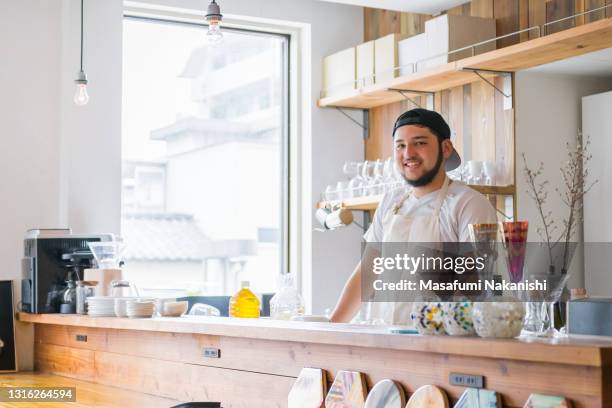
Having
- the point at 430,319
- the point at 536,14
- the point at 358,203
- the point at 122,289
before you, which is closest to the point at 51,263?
the point at 122,289

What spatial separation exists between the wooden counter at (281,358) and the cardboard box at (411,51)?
226 cm

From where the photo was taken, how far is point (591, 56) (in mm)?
4367

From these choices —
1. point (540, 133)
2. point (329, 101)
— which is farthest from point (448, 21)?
point (329, 101)

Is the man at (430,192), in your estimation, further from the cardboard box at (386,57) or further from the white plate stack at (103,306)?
the cardboard box at (386,57)

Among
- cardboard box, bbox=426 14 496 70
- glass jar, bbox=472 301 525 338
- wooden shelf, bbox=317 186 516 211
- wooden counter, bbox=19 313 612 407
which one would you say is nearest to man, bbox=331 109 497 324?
wooden counter, bbox=19 313 612 407

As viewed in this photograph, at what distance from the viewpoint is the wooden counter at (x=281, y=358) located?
6.24 feet

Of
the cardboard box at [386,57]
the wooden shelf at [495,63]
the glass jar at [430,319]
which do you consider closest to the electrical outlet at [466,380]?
the glass jar at [430,319]

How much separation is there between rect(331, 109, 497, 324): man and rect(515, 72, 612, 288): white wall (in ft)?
4.00

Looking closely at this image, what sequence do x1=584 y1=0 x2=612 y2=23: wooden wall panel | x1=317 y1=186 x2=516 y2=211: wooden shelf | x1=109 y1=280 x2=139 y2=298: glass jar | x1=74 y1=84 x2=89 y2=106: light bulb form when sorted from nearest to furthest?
x1=109 y1=280 x2=139 y2=298: glass jar
x1=584 y1=0 x2=612 y2=23: wooden wall panel
x1=74 y1=84 x2=89 y2=106: light bulb
x1=317 y1=186 x2=516 y2=211: wooden shelf

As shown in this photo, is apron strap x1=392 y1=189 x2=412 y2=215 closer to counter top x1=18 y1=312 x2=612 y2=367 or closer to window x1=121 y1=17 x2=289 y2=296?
counter top x1=18 y1=312 x2=612 y2=367

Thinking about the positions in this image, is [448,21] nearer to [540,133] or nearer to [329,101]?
[540,133]

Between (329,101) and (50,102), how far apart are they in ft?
5.32

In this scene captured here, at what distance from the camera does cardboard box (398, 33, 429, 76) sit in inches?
199

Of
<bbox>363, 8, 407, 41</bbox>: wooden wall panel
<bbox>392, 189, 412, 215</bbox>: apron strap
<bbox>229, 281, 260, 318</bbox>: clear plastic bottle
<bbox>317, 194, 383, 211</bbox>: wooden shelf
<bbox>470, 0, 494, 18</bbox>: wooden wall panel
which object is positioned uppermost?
<bbox>363, 8, 407, 41</bbox>: wooden wall panel
